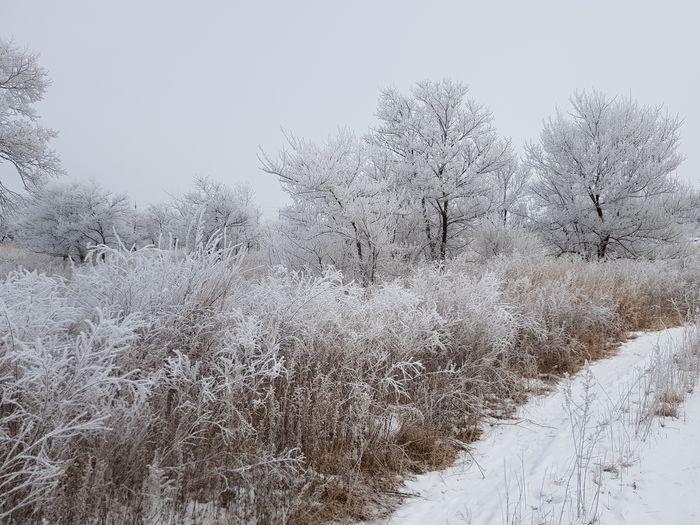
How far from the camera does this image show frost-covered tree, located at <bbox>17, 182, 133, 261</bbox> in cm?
1986

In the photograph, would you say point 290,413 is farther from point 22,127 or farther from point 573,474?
point 22,127

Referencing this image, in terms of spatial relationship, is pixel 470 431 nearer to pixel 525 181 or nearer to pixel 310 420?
pixel 310 420

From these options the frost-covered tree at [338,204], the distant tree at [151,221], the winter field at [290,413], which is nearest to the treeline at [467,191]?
the frost-covered tree at [338,204]

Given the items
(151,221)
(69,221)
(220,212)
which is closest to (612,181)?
(220,212)

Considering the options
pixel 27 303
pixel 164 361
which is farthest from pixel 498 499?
pixel 27 303

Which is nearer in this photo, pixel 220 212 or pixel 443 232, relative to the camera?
pixel 443 232

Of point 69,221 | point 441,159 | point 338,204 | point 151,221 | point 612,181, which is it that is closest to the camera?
point 338,204

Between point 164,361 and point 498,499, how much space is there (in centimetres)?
236

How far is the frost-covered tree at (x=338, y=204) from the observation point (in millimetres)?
8516

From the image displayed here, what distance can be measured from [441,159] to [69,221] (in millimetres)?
18849

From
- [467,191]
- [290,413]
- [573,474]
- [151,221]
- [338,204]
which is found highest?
[151,221]

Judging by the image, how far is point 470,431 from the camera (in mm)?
3408

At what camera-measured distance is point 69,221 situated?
65.5ft

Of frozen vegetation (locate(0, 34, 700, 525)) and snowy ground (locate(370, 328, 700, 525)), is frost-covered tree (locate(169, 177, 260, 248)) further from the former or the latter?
snowy ground (locate(370, 328, 700, 525))
